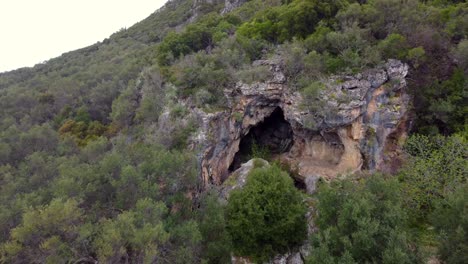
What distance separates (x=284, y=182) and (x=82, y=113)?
30.4 m

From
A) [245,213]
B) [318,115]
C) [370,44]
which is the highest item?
[370,44]

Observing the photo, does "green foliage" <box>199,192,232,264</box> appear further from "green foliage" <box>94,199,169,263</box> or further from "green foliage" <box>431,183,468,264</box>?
"green foliage" <box>431,183,468,264</box>

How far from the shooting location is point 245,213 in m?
18.0

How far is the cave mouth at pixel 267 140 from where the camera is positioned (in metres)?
29.8

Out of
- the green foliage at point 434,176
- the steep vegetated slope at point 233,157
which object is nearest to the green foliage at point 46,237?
the steep vegetated slope at point 233,157

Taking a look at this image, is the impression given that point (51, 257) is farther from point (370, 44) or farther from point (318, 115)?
point (370, 44)

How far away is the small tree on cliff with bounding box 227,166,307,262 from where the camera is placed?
17.8 meters

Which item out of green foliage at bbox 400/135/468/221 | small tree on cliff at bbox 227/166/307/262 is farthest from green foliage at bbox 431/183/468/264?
small tree on cliff at bbox 227/166/307/262


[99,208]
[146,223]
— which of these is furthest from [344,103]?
[99,208]

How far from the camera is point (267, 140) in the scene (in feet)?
105

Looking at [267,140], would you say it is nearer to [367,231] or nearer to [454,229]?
[367,231]

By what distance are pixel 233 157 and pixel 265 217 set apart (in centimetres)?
1061

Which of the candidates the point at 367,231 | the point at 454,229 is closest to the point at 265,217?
the point at 367,231

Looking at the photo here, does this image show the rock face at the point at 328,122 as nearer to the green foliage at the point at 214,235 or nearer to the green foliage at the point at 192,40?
the green foliage at the point at 214,235
